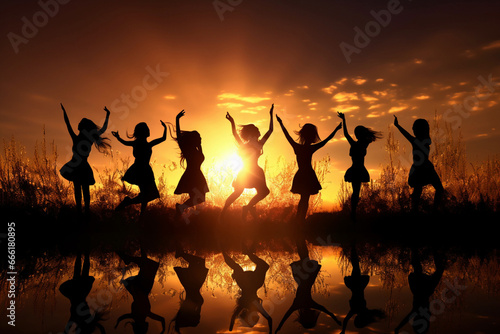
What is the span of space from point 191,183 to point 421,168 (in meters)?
5.74

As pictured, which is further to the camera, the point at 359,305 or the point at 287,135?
the point at 287,135

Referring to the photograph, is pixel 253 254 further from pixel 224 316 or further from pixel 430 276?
pixel 224 316

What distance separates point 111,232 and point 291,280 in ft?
20.3

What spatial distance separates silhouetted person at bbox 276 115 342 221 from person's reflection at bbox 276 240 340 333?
12.7ft

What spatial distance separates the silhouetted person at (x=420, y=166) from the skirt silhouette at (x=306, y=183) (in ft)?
7.83

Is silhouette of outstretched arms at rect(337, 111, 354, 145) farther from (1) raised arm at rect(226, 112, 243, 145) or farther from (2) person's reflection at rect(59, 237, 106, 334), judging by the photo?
(2) person's reflection at rect(59, 237, 106, 334)

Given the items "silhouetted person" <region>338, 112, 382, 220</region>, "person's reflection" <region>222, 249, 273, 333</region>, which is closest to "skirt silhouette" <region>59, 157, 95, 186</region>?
"person's reflection" <region>222, 249, 273, 333</region>

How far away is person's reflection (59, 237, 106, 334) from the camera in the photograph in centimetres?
293

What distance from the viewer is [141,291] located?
3963 millimetres

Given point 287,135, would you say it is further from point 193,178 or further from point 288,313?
point 288,313

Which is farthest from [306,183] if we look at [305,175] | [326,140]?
[326,140]

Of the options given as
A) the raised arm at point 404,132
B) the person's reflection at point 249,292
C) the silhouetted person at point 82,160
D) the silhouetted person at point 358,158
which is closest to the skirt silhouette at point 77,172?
the silhouetted person at point 82,160

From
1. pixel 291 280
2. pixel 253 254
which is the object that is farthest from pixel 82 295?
pixel 253 254

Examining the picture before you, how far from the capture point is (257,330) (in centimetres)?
288
